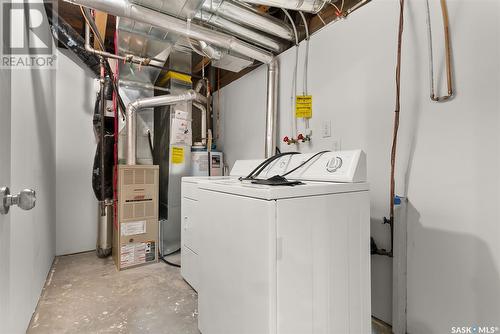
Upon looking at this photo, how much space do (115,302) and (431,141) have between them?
7.31 ft

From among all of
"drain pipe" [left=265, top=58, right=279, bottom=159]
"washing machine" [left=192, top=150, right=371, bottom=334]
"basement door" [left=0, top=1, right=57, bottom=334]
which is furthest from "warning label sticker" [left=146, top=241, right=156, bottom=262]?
"drain pipe" [left=265, top=58, right=279, bottom=159]

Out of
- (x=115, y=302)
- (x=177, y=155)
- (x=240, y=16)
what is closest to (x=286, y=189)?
(x=240, y=16)

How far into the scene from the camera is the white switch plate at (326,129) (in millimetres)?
1761

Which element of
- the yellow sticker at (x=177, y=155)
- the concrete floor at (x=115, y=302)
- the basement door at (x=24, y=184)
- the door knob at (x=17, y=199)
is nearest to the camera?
the door knob at (x=17, y=199)

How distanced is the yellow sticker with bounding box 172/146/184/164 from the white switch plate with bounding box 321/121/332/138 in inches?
63.5

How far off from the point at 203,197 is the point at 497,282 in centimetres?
139

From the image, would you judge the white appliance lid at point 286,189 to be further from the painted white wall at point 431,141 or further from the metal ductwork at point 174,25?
the metal ductwork at point 174,25

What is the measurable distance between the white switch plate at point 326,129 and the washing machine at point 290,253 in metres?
0.53

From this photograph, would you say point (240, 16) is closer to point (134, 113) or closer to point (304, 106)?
point (304, 106)

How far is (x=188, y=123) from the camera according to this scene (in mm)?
2773

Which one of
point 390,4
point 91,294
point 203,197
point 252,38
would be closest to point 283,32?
point 252,38

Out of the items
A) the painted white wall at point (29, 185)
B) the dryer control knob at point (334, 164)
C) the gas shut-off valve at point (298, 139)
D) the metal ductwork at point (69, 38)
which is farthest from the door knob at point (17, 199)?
the metal ductwork at point (69, 38)

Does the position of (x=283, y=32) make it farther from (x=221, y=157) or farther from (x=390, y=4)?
(x=221, y=157)
